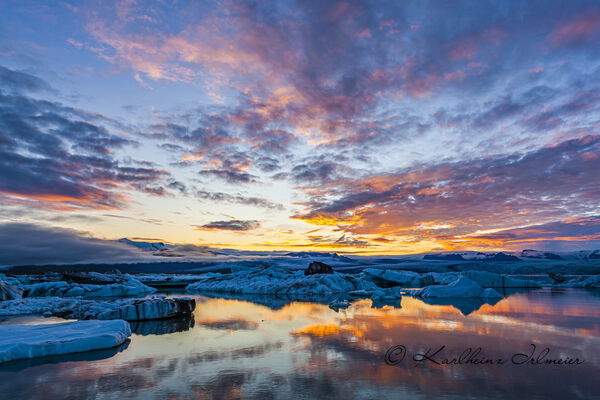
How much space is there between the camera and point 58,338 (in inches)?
419

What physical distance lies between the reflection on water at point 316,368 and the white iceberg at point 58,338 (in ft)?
2.64

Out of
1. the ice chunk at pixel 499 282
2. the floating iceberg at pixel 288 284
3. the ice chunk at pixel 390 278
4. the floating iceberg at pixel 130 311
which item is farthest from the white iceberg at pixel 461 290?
the floating iceberg at pixel 130 311

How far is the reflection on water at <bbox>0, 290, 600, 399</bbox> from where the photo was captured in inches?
268

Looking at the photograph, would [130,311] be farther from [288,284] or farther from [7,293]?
[288,284]

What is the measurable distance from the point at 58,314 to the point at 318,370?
17.8 meters

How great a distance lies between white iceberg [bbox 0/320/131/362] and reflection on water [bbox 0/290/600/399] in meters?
0.80

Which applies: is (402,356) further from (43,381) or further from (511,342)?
(43,381)

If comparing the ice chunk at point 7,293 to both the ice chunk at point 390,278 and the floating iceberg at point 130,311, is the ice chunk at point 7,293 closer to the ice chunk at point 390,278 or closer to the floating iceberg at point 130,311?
the floating iceberg at point 130,311

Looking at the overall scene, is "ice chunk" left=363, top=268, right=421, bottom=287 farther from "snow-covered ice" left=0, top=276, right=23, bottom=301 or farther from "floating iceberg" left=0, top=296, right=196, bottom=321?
"snow-covered ice" left=0, top=276, right=23, bottom=301

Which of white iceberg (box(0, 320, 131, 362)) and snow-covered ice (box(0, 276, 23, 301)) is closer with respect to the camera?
white iceberg (box(0, 320, 131, 362))

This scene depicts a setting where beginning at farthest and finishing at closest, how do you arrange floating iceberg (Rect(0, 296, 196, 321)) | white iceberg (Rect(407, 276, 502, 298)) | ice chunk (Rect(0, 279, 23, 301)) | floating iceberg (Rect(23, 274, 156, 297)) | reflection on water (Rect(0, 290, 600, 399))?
floating iceberg (Rect(23, 274, 156, 297))
white iceberg (Rect(407, 276, 502, 298))
ice chunk (Rect(0, 279, 23, 301))
floating iceberg (Rect(0, 296, 196, 321))
reflection on water (Rect(0, 290, 600, 399))

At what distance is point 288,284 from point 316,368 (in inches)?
1235

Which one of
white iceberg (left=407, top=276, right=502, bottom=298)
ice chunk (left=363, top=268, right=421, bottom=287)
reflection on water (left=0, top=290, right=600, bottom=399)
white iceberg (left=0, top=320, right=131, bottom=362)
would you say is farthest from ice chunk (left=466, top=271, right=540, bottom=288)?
white iceberg (left=0, top=320, right=131, bottom=362)

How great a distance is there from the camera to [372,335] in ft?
42.7
